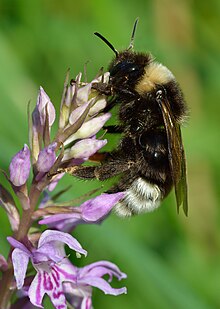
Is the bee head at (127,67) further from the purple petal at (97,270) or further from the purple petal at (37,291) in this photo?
the purple petal at (37,291)

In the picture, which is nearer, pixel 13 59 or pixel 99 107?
pixel 99 107

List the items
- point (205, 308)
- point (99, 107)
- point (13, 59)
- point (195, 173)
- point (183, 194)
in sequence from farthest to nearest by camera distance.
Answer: point (195, 173) < point (13, 59) < point (205, 308) < point (183, 194) < point (99, 107)

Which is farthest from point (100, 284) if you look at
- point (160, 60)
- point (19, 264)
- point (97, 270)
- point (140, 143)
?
point (160, 60)

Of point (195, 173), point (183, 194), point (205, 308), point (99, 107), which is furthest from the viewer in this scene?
point (195, 173)

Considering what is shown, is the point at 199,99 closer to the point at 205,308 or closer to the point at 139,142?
the point at 205,308

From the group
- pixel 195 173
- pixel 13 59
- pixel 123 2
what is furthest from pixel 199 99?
pixel 13 59

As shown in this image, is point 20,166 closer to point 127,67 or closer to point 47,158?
point 47,158
